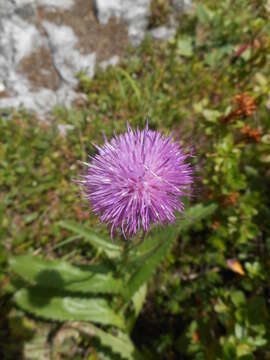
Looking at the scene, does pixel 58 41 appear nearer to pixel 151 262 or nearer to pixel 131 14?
pixel 131 14

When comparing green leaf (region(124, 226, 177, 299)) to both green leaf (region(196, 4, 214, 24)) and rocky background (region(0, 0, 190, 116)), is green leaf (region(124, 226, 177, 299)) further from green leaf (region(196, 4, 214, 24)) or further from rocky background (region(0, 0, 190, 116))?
green leaf (region(196, 4, 214, 24))

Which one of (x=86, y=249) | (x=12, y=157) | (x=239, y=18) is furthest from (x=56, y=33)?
(x=86, y=249)

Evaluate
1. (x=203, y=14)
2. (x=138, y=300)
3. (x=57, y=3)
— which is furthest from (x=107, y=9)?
(x=138, y=300)

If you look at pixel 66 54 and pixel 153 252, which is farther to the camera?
pixel 66 54

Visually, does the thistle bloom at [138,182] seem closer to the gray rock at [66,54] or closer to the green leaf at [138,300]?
the green leaf at [138,300]

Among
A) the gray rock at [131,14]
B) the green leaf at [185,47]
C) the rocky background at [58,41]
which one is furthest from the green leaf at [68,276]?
the gray rock at [131,14]

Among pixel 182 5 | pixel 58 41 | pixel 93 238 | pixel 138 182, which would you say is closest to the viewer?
pixel 138 182

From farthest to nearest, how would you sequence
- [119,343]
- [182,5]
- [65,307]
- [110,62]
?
[182,5] → [110,62] → [119,343] → [65,307]

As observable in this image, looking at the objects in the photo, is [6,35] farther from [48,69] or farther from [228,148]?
[228,148]
